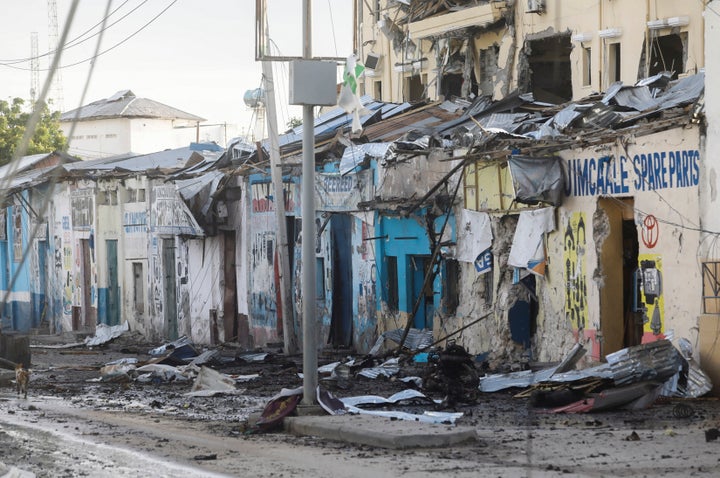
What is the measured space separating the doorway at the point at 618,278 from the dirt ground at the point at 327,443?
6.71ft

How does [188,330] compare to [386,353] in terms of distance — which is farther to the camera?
[188,330]

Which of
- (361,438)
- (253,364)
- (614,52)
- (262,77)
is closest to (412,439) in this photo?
(361,438)

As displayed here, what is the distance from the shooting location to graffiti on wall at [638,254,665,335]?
16891mm

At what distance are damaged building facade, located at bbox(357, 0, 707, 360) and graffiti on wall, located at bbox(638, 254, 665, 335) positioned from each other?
0.06ft

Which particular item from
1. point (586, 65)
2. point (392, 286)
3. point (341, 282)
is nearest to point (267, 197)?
point (341, 282)

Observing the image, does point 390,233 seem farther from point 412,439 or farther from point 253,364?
point 412,439

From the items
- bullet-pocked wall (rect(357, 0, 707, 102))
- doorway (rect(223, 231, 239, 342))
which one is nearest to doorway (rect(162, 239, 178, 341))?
doorway (rect(223, 231, 239, 342))

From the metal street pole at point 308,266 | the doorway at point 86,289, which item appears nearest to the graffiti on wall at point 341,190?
the metal street pole at point 308,266

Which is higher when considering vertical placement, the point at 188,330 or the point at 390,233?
the point at 390,233

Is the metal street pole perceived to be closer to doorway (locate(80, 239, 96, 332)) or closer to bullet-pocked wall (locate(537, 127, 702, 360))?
bullet-pocked wall (locate(537, 127, 702, 360))

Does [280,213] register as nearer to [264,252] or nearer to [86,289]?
[264,252]

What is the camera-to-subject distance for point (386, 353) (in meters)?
22.8

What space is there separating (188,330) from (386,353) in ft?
41.1

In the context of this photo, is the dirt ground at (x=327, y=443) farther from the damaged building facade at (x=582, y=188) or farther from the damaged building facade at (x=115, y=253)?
the damaged building facade at (x=115, y=253)
